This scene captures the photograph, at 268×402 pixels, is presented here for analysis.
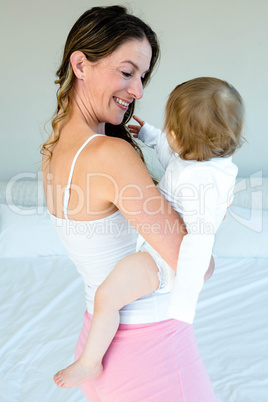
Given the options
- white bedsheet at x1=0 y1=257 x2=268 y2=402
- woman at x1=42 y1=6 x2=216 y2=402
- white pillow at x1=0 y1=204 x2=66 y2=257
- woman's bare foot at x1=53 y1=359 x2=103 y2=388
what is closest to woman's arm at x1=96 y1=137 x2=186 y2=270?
woman at x1=42 y1=6 x2=216 y2=402

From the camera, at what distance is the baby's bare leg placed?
3.16 ft

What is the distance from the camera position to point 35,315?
2.14 meters

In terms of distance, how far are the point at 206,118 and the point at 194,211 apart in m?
0.22

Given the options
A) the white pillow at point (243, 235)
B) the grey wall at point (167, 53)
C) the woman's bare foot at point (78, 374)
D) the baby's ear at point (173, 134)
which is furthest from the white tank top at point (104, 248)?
the grey wall at point (167, 53)

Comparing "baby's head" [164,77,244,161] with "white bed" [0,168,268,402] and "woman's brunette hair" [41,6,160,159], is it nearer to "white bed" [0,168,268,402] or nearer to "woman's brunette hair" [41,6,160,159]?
"woman's brunette hair" [41,6,160,159]

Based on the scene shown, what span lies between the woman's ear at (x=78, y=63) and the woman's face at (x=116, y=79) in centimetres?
1

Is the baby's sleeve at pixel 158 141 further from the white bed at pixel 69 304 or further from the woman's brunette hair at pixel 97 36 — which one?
the white bed at pixel 69 304

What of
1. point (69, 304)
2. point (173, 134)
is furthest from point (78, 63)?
point (69, 304)

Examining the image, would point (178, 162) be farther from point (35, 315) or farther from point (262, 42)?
point (262, 42)

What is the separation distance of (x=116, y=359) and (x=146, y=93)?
229 cm

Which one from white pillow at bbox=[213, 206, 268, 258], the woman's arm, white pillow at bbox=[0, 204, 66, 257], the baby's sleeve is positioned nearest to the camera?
the woman's arm

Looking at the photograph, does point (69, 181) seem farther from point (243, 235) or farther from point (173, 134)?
point (243, 235)

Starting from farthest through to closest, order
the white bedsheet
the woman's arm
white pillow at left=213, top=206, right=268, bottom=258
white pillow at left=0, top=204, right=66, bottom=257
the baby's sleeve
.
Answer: white pillow at left=0, top=204, right=66, bottom=257 → white pillow at left=213, top=206, right=268, bottom=258 → the white bedsheet → the baby's sleeve → the woman's arm

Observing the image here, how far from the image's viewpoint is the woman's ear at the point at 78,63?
1034 millimetres
